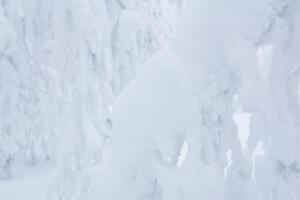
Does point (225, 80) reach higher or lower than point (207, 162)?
higher

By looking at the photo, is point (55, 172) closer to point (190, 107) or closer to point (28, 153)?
point (28, 153)

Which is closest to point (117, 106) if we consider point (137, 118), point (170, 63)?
point (137, 118)

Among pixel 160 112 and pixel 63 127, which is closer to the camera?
pixel 160 112

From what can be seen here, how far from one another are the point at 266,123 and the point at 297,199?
642mm

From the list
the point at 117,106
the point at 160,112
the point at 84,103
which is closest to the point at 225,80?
the point at 160,112

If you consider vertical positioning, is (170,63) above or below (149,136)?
above

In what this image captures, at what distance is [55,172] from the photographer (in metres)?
7.17

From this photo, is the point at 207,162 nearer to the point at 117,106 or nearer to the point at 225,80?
the point at 225,80

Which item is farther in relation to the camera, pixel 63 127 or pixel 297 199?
pixel 63 127

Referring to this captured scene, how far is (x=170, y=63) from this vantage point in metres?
3.53

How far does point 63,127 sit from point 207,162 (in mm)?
4234

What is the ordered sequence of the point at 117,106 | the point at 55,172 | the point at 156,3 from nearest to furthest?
→ the point at 117,106 < the point at 55,172 < the point at 156,3

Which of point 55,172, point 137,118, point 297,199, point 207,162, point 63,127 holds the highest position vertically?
point 137,118

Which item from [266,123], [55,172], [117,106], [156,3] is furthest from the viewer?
[156,3]
